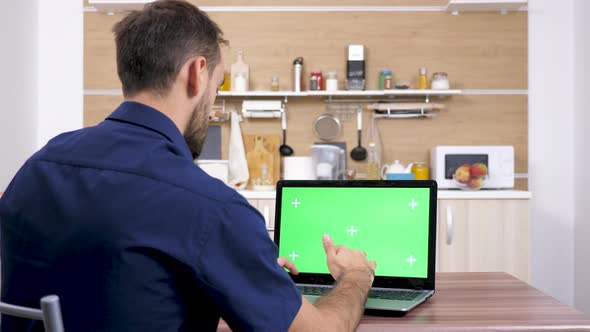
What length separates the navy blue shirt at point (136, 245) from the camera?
2.76ft

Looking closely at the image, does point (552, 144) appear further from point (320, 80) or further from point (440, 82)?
point (320, 80)

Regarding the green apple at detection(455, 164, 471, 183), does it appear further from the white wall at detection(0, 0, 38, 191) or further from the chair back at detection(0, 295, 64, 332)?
the chair back at detection(0, 295, 64, 332)

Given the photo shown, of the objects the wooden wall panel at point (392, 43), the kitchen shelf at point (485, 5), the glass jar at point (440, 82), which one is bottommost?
the glass jar at point (440, 82)

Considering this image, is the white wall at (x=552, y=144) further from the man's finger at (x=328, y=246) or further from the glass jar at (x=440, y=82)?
the man's finger at (x=328, y=246)

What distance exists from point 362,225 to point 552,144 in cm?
260

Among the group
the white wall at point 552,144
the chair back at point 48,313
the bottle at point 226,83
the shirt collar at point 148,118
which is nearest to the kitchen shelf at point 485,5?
the white wall at point 552,144

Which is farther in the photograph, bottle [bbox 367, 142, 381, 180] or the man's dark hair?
bottle [bbox 367, 142, 381, 180]

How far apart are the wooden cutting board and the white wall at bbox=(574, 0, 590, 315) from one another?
1.69 metres

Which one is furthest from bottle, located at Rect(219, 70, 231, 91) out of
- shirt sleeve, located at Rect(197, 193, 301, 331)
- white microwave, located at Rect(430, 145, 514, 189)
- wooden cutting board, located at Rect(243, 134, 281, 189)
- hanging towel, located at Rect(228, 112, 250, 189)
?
shirt sleeve, located at Rect(197, 193, 301, 331)

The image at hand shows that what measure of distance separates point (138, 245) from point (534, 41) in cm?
341

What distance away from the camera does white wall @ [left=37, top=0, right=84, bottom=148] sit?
12.4ft

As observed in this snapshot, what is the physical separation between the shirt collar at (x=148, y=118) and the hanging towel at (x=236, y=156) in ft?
8.51

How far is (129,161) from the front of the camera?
889 millimetres

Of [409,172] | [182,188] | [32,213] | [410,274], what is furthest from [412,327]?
[409,172]
